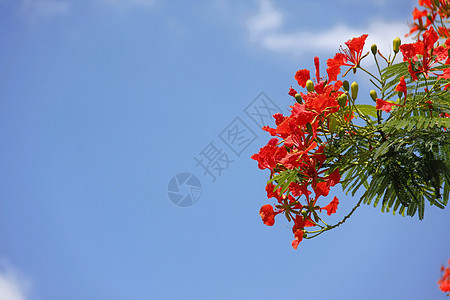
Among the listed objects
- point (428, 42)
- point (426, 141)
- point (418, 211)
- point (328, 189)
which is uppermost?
point (428, 42)

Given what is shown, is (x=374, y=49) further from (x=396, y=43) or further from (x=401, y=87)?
(x=401, y=87)

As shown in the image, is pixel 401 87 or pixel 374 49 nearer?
pixel 401 87

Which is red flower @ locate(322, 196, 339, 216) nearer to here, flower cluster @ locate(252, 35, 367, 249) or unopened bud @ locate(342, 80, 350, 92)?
flower cluster @ locate(252, 35, 367, 249)

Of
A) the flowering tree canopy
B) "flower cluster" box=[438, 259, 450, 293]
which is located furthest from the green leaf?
"flower cluster" box=[438, 259, 450, 293]

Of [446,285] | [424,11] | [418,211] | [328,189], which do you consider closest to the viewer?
[328,189]

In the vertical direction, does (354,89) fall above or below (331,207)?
above

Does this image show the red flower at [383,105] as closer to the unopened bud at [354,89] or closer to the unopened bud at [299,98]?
the unopened bud at [354,89]

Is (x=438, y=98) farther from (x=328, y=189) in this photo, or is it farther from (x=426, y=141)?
(x=328, y=189)

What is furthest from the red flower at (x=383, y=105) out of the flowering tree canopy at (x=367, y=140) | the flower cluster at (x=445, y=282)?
the flower cluster at (x=445, y=282)

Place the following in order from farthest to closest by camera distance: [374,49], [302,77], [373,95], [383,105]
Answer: [302,77]
[374,49]
[373,95]
[383,105]

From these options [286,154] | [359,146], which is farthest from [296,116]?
[359,146]

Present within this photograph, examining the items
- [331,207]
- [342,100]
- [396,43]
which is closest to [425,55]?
[396,43]

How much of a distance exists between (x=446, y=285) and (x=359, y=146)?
1.31 meters

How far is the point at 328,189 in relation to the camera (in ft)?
6.51
